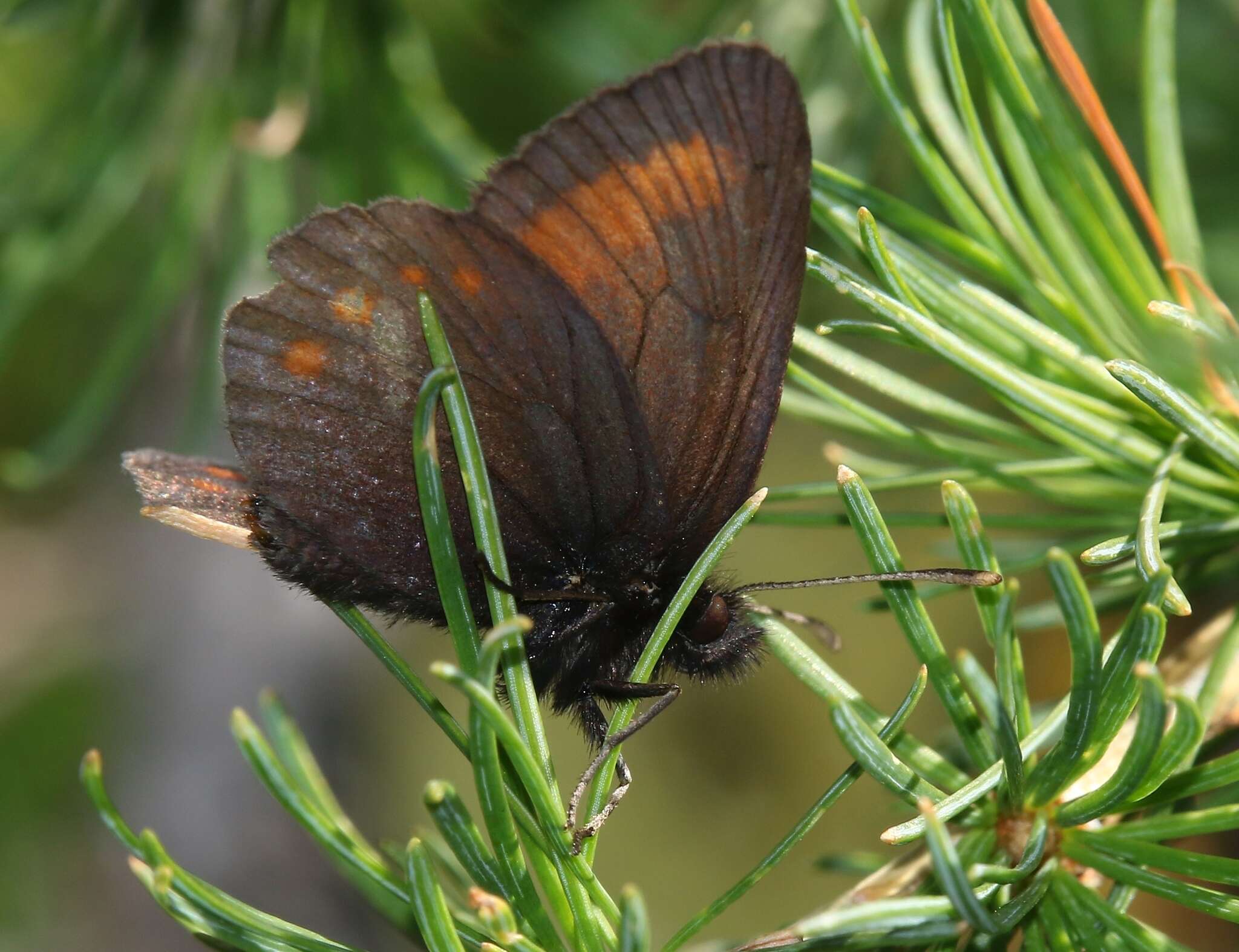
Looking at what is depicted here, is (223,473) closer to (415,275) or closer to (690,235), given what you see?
(415,275)

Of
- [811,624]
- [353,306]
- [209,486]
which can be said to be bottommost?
[811,624]

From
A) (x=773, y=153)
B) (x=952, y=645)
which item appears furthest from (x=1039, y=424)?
(x=952, y=645)

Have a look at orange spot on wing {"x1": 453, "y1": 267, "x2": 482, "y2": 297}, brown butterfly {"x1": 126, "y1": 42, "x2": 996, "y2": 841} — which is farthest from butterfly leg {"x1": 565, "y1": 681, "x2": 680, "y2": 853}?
orange spot on wing {"x1": 453, "y1": 267, "x2": 482, "y2": 297}

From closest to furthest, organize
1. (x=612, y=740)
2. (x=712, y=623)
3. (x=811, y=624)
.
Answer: (x=612, y=740), (x=712, y=623), (x=811, y=624)

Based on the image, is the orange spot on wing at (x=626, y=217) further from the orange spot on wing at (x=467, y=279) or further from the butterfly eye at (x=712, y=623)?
the butterfly eye at (x=712, y=623)

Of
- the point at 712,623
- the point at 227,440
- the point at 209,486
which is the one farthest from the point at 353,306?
Answer: the point at 227,440

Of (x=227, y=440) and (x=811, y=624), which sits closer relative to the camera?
(x=811, y=624)

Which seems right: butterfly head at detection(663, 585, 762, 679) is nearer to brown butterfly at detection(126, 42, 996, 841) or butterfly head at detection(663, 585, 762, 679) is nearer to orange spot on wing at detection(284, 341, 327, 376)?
brown butterfly at detection(126, 42, 996, 841)
